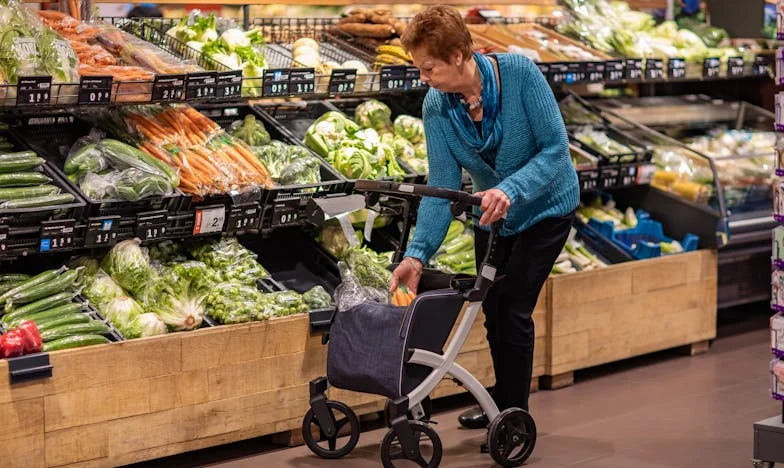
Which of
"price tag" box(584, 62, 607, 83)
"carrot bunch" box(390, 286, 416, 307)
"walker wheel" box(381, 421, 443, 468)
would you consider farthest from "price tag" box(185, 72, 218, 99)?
"price tag" box(584, 62, 607, 83)

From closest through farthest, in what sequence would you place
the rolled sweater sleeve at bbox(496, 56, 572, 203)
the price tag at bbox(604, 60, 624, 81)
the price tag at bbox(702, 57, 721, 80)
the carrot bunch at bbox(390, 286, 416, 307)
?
the rolled sweater sleeve at bbox(496, 56, 572, 203)
the carrot bunch at bbox(390, 286, 416, 307)
the price tag at bbox(604, 60, 624, 81)
the price tag at bbox(702, 57, 721, 80)

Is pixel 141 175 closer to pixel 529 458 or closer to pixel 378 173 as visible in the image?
pixel 378 173

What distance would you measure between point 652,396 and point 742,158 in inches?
82.0

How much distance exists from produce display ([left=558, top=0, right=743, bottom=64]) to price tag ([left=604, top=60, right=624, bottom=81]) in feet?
1.27

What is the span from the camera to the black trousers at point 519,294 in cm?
438

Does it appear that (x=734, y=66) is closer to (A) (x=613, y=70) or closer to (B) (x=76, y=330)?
(A) (x=613, y=70)

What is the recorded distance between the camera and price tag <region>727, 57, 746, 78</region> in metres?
7.31

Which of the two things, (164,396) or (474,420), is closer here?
(164,396)

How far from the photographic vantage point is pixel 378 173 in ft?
17.7

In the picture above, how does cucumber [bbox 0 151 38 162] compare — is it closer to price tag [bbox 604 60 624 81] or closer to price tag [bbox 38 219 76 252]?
price tag [bbox 38 219 76 252]

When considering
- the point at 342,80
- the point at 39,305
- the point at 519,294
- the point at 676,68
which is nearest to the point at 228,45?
the point at 342,80

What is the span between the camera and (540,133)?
418 centimetres

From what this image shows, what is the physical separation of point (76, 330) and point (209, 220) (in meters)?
0.70

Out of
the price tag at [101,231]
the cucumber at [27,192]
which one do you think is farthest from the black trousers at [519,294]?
the cucumber at [27,192]
